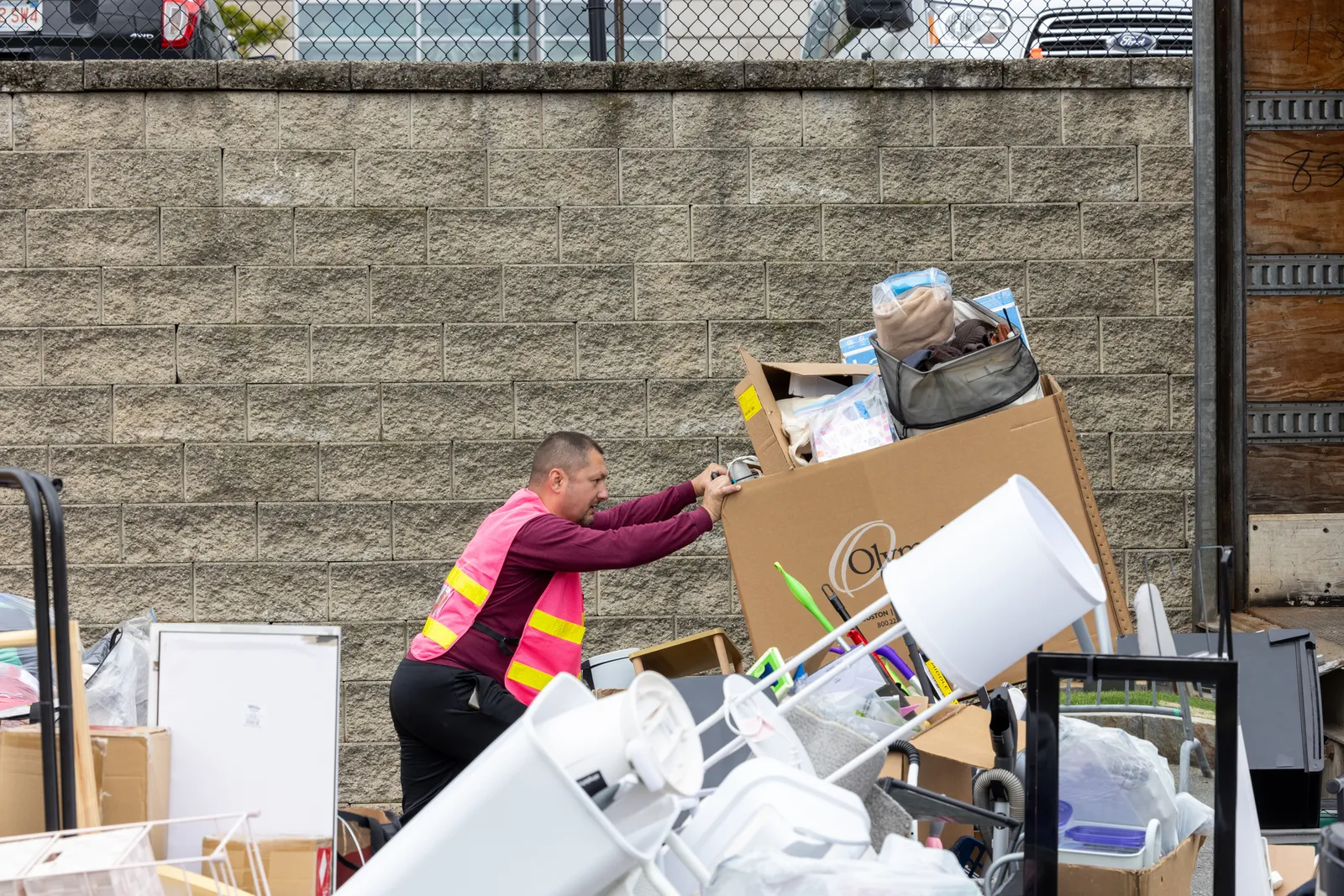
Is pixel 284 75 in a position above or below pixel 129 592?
above

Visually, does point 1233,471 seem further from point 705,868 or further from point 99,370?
point 99,370

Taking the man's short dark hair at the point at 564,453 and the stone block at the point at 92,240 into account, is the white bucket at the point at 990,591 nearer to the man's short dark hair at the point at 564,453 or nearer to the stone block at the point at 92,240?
the man's short dark hair at the point at 564,453

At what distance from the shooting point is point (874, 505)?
3.40 m

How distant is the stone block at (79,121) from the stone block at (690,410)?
90.9 inches

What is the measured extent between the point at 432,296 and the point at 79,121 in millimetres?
1566

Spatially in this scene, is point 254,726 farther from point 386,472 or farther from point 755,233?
point 755,233

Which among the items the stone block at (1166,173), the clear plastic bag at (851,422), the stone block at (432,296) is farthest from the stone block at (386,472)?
the stone block at (1166,173)

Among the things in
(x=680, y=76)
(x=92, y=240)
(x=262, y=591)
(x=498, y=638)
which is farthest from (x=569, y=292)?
(x=92, y=240)

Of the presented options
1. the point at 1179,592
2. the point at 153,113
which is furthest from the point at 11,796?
the point at 1179,592

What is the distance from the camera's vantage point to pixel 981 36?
197 inches

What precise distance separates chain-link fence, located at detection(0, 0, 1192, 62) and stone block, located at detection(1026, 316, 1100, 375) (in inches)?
45.3

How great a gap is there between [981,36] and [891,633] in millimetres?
3935

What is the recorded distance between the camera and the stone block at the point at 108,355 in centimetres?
473

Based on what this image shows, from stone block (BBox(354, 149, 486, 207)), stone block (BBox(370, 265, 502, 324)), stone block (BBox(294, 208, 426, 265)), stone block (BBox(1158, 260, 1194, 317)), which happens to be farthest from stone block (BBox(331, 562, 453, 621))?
stone block (BBox(1158, 260, 1194, 317))
